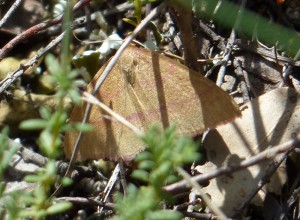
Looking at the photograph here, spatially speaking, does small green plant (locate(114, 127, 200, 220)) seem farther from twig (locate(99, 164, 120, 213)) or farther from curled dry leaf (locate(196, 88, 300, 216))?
twig (locate(99, 164, 120, 213))

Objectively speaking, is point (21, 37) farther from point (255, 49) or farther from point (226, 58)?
point (255, 49)

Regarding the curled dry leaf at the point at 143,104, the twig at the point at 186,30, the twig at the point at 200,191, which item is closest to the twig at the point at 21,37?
the curled dry leaf at the point at 143,104

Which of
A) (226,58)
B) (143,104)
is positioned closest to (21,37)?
(143,104)

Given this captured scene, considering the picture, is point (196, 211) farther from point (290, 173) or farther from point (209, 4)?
point (209, 4)

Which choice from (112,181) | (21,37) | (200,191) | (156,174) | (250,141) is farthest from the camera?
(21,37)

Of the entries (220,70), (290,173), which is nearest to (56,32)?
(220,70)
